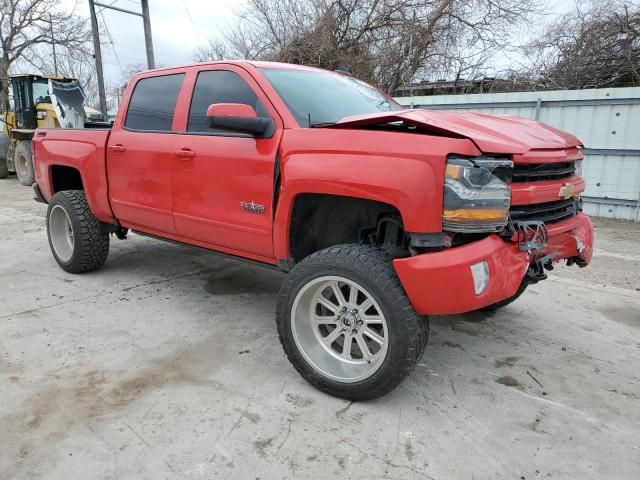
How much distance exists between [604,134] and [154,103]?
7286 mm

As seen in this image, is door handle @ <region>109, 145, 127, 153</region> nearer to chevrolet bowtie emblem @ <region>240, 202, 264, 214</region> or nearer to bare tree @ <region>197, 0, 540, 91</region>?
chevrolet bowtie emblem @ <region>240, 202, 264, 214</region>

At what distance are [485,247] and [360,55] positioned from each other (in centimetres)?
1384

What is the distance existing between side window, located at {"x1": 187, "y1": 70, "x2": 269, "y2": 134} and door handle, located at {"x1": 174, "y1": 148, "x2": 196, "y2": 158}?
0.18 m

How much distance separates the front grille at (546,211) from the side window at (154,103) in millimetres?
2629

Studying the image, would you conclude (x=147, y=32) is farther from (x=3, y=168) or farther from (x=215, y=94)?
(x=215, y=94)

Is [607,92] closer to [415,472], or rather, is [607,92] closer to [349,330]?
[349,330]

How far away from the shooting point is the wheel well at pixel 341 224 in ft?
9.16

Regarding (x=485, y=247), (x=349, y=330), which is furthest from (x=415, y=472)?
(x=485, y=247)

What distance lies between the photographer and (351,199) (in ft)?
9.50

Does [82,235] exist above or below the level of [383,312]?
below

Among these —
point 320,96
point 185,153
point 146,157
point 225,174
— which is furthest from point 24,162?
point 320,96

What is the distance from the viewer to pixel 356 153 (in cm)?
257

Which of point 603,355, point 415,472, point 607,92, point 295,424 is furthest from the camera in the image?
point 607,92

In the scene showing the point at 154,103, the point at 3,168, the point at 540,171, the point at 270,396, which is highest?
the point at 154,103
